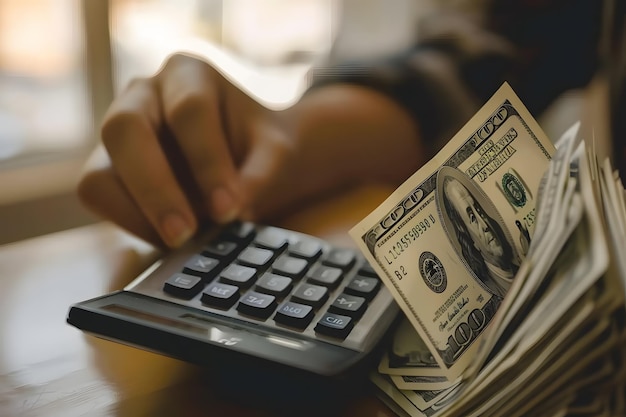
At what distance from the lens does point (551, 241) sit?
0.29 m

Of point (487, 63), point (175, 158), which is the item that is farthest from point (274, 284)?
point (487, 63)

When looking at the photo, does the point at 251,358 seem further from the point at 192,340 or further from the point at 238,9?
the point at 238,9

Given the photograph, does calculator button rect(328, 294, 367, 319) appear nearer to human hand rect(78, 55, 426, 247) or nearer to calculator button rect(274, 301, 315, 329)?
calculator button rect(274, 301, 315, 329)

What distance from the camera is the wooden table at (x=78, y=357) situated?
14.3 inches

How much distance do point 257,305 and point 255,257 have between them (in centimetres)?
7

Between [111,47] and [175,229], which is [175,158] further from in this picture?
[111,47]

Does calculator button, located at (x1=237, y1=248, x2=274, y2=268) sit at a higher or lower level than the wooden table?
higher

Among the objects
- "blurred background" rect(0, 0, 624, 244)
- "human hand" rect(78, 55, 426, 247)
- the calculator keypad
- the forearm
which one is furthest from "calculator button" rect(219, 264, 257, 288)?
"blurred background" rect(0, 0, 624, 244)

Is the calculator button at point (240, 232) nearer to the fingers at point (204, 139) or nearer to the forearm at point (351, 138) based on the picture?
the fingers at point (204, 139)

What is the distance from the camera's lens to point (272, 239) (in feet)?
1.59

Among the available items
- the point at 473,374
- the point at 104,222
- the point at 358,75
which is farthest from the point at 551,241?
the point at 358,75

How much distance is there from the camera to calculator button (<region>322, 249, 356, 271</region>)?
453 mm

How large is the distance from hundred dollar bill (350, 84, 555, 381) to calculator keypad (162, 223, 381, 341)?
5 cm

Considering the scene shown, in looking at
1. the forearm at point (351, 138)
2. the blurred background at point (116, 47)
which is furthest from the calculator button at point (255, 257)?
the blurred background at point (116, 47)
